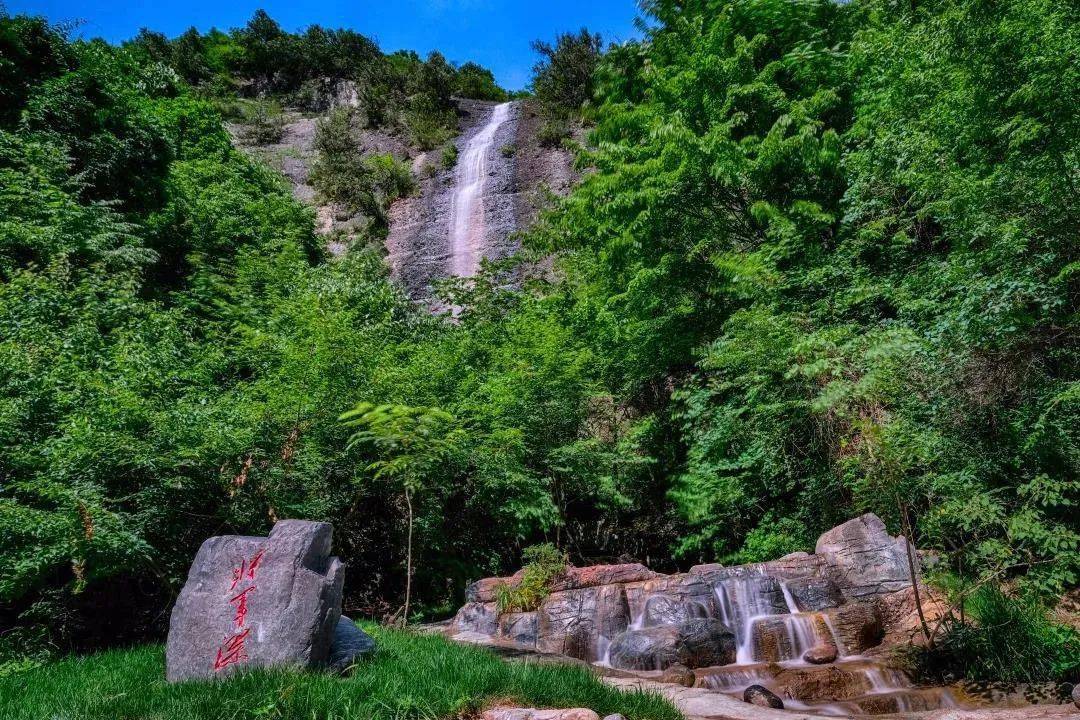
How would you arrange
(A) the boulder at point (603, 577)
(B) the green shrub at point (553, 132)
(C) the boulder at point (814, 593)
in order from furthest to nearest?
(B) the green shrub at point (553, 132) < (A) the boulder at point (603, 577) < (C) the boulder at point (814, 593)

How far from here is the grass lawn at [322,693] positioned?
12.5 feet

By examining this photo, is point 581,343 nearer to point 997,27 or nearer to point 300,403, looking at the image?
point 300,403

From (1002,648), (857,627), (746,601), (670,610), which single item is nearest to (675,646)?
(670,610)

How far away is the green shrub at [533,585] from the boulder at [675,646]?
1495 mm

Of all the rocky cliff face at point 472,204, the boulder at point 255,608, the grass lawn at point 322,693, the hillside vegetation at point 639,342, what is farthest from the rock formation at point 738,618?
the rocky cliff face at point 472,204

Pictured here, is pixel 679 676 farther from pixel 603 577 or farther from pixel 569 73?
pixel 569 73

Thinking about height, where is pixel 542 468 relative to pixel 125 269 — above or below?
below

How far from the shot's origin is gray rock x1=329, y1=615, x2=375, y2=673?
5105 mm

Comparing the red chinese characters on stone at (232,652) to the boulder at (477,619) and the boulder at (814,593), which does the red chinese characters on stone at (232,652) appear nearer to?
the boulder at (477,619)

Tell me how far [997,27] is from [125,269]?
14302mm

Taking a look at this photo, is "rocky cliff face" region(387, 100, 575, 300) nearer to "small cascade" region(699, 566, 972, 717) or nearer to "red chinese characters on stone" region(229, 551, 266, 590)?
"small cascade" region(699, 566, 972, 717)

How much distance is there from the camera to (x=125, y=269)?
12219 millimetres

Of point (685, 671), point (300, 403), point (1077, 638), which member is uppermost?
point (300, 403)

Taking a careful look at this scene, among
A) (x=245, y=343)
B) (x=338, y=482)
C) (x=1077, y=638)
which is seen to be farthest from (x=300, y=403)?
(x=1077, y=638)
